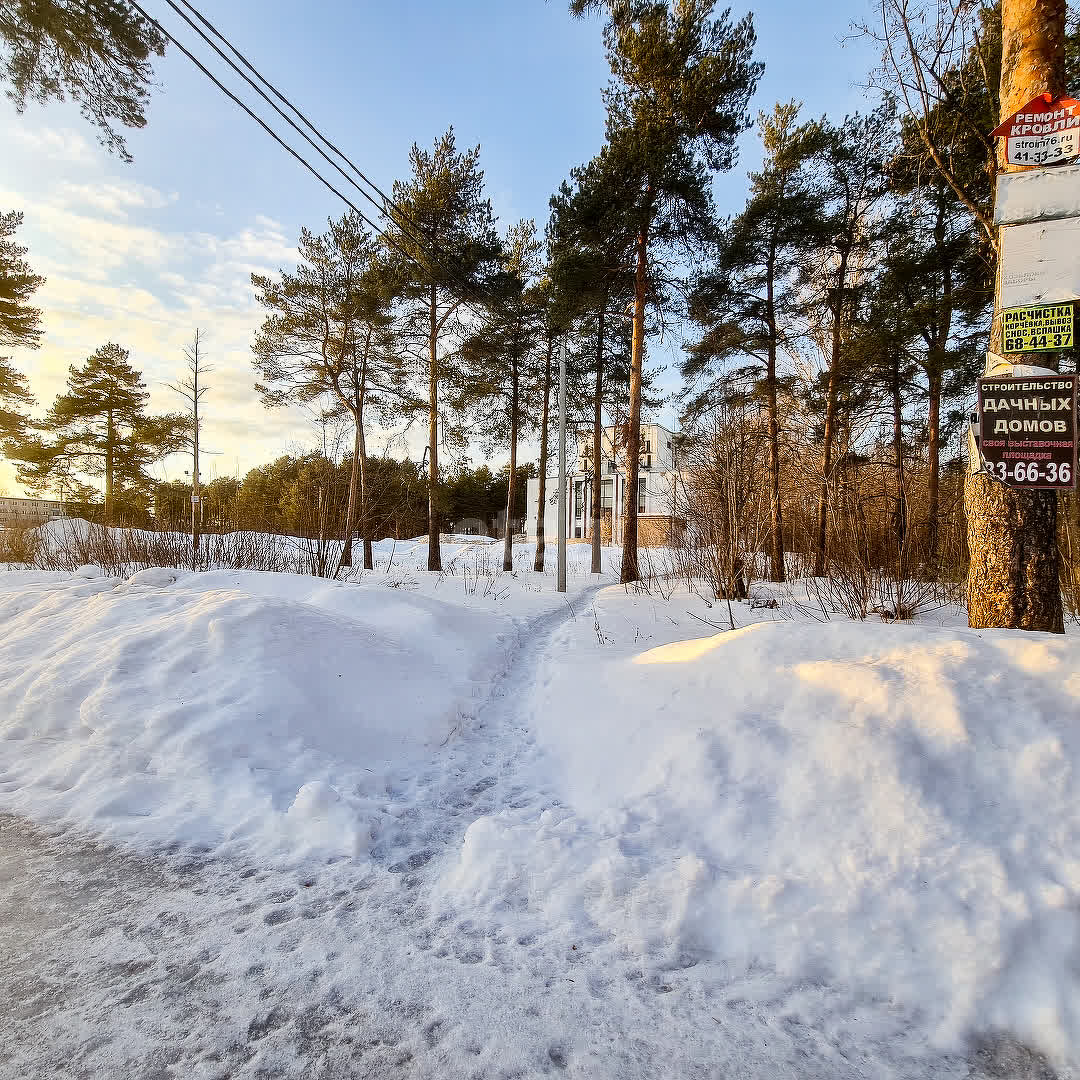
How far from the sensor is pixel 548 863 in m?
2.15

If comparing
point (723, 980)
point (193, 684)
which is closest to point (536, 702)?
point (193, 684)

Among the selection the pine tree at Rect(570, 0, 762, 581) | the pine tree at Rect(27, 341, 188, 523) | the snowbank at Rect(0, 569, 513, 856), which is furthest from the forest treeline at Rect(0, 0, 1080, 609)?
the pine tree at Rect(27, 341, 188, 523)

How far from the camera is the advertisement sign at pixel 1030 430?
3.24m

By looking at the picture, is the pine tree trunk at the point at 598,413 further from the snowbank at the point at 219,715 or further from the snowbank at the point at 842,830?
the snowbank at the point at 842,830

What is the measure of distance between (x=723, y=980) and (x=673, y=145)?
13992mm

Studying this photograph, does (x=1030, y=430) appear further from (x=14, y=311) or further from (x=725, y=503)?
(x=14, y=311)

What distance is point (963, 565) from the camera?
24.1 feet

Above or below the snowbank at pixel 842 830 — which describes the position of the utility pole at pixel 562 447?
above

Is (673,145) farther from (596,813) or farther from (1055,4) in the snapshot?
(596,813)

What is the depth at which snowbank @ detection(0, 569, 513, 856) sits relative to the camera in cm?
250

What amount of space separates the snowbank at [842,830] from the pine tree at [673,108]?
28.2ft

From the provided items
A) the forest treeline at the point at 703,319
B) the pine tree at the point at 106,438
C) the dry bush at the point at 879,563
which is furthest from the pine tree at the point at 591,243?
the pine tree at the point at 106,438

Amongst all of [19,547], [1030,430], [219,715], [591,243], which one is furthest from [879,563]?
[19,547]

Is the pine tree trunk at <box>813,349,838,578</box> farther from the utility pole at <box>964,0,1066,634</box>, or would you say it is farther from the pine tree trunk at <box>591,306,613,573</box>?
the utility pole at <box>964,0,1066,634</box>
